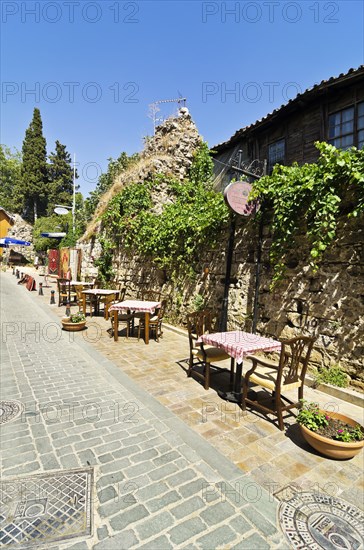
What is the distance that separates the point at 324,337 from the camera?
4.90m

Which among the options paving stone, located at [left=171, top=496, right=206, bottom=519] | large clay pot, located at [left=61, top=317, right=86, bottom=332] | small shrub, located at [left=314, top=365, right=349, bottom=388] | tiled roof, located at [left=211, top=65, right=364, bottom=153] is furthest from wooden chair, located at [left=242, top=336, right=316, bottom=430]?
tiled roof, located at [left=211, top=65, right=364, bottom=153]

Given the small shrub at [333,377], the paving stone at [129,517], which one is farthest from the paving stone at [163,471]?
the small shrub at [333,377]

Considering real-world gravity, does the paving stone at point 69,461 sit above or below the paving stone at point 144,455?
above

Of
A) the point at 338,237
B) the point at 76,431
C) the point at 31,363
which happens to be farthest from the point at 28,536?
the point at 338,237

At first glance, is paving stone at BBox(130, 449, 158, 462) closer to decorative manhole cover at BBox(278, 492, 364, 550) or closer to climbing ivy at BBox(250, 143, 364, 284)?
decorative manhole cover at BBox(278, 492, 364, 550)

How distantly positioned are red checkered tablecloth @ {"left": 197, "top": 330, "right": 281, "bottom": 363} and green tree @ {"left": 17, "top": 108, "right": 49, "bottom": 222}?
4198 centimetres

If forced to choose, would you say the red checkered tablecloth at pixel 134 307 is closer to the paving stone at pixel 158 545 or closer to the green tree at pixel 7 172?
the paving stone at pixel 158 545

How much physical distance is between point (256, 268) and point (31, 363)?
16.6ft

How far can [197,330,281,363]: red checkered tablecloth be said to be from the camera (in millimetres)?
3875

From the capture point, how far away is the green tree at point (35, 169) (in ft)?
127

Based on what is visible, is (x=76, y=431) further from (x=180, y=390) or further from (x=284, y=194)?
(x=284, y=194)

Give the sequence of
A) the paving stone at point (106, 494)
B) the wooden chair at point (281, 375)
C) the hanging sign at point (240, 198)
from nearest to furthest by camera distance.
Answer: the paving stone at point (106, 494)
the wooden chair at point (281, 375)
the hanging sign at point (240, 198)

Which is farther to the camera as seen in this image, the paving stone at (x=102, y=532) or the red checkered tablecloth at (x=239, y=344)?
the red checkered tablecloth at (x=239, y=344)

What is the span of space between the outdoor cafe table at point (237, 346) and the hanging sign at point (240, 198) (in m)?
2.60
